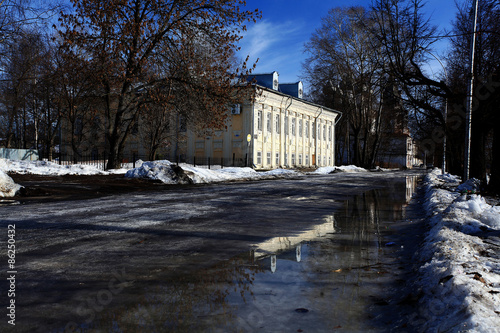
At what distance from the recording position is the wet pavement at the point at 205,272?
2932mm

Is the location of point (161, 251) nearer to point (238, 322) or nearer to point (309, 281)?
point (309, 281)

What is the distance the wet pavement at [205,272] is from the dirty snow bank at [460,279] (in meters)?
0.27

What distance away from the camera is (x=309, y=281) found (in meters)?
3.92

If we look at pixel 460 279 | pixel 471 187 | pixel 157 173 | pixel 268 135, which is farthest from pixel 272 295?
pixel 268 135

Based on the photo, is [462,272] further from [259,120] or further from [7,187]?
[259,120]

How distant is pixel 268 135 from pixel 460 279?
40.0 m

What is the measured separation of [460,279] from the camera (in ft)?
10.5

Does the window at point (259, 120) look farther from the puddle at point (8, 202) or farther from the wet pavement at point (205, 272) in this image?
the wet pavement at point (205, 272)

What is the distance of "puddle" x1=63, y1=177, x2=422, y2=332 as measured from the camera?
2.86 metres

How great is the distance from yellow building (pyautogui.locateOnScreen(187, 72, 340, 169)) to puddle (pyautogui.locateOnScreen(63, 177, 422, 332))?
3076 cm

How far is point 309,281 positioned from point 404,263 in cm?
153

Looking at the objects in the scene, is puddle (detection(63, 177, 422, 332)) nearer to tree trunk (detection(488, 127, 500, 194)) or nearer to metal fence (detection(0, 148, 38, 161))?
tree trunk (detection(488, 127, 500, 194))

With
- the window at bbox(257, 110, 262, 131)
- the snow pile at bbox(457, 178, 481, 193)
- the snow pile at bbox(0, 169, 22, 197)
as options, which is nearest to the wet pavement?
the snow pile at bbox(0, 169, 22, 197)

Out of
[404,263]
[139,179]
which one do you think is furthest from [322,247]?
[139,179]
